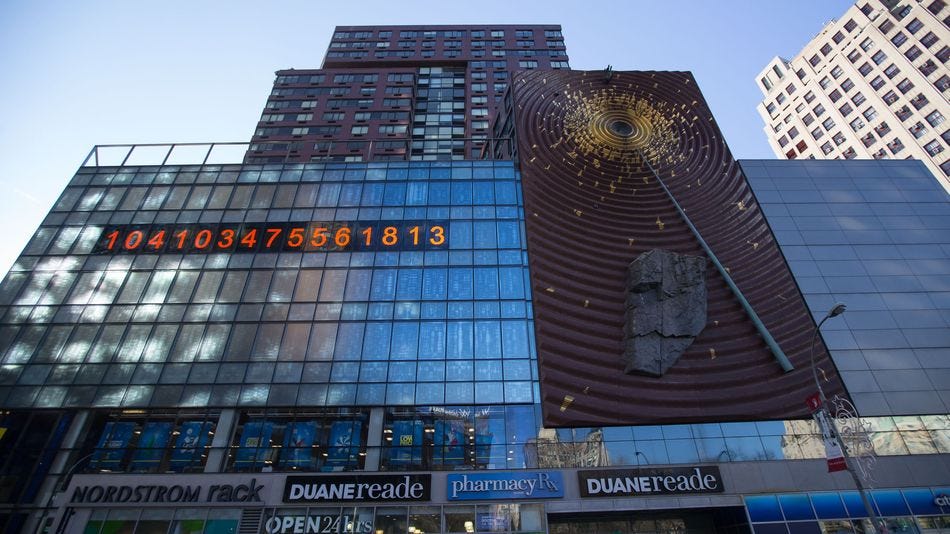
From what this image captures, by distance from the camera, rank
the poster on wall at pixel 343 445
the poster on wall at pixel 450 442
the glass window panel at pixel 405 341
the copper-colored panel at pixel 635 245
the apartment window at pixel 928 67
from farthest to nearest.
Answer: the apartment window at pixel 928 67, the glass window panel at pixel 405 341, the copper-colored panel at pixel 635 245, the poster on wall at pixel 343 445, the poster on wall at pixel 450 442

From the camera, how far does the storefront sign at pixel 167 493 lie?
2044cm

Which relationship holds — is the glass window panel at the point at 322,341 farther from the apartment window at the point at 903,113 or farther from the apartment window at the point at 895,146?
the apartment window at the point at 903,113

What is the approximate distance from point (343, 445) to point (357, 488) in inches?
89.4

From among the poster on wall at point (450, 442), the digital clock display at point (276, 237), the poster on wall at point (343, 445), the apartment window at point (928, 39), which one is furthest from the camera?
the apartment window at point (928, 39)

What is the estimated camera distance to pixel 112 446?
73.3ft

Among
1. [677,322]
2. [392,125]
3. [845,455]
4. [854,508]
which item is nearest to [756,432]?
[854,508]

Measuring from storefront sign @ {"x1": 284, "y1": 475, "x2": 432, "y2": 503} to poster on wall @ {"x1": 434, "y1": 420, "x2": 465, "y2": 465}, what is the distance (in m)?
1.20

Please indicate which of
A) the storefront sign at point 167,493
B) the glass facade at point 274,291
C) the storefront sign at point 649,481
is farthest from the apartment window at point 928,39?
the storefront sign at point 167,493

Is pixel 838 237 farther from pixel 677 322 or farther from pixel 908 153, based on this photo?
pixel 908 153

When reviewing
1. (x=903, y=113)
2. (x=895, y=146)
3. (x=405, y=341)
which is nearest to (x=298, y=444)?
(x=405, y=341)

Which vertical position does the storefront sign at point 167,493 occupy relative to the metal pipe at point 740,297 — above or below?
below

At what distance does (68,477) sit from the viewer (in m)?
21.2

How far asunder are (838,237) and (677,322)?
15322 mm

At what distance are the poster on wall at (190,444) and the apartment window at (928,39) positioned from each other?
89446mm
